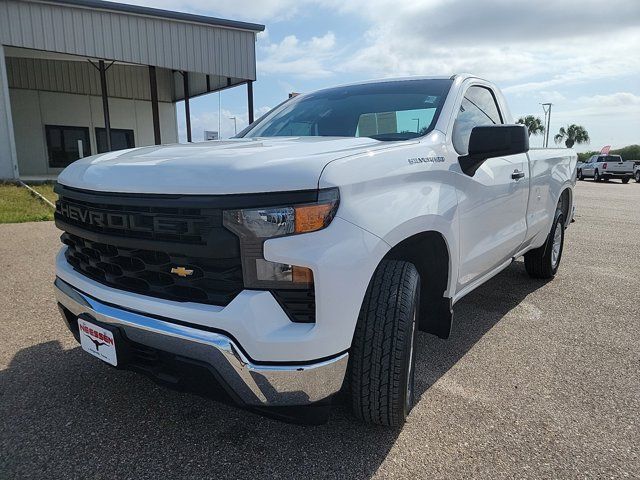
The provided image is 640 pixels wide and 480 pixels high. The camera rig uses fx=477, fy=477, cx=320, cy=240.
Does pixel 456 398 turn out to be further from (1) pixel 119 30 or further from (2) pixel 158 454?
(1) pixel 119 30

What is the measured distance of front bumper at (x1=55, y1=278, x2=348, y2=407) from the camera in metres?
1.72

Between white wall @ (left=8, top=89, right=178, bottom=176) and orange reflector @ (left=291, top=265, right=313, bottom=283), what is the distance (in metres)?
22.2

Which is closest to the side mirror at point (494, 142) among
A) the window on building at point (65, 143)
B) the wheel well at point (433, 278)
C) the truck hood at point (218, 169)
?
the wheel well at point (433, 278)

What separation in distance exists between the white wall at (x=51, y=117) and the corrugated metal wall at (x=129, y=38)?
7722mm

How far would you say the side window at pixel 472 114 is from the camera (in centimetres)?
277

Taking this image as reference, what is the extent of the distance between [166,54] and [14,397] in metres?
15.1

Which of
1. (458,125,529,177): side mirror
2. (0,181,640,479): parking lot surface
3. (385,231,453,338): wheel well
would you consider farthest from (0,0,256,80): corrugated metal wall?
(385,231,453,338): wheel well

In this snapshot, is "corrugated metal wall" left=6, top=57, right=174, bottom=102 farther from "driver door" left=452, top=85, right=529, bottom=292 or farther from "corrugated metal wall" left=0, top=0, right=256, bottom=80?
"driver door" left=452, top=85, right=529, bottom=292

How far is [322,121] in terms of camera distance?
3.19 meters

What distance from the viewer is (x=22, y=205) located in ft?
31.9

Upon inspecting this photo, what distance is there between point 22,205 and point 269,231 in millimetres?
9964

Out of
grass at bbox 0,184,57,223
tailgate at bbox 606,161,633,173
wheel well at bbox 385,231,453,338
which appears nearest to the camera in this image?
wheel well at bbox 385,231,453,338

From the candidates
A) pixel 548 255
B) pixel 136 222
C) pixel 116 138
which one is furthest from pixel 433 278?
pixel 116 138

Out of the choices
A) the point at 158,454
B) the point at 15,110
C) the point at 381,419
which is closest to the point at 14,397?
the point at 158,454
